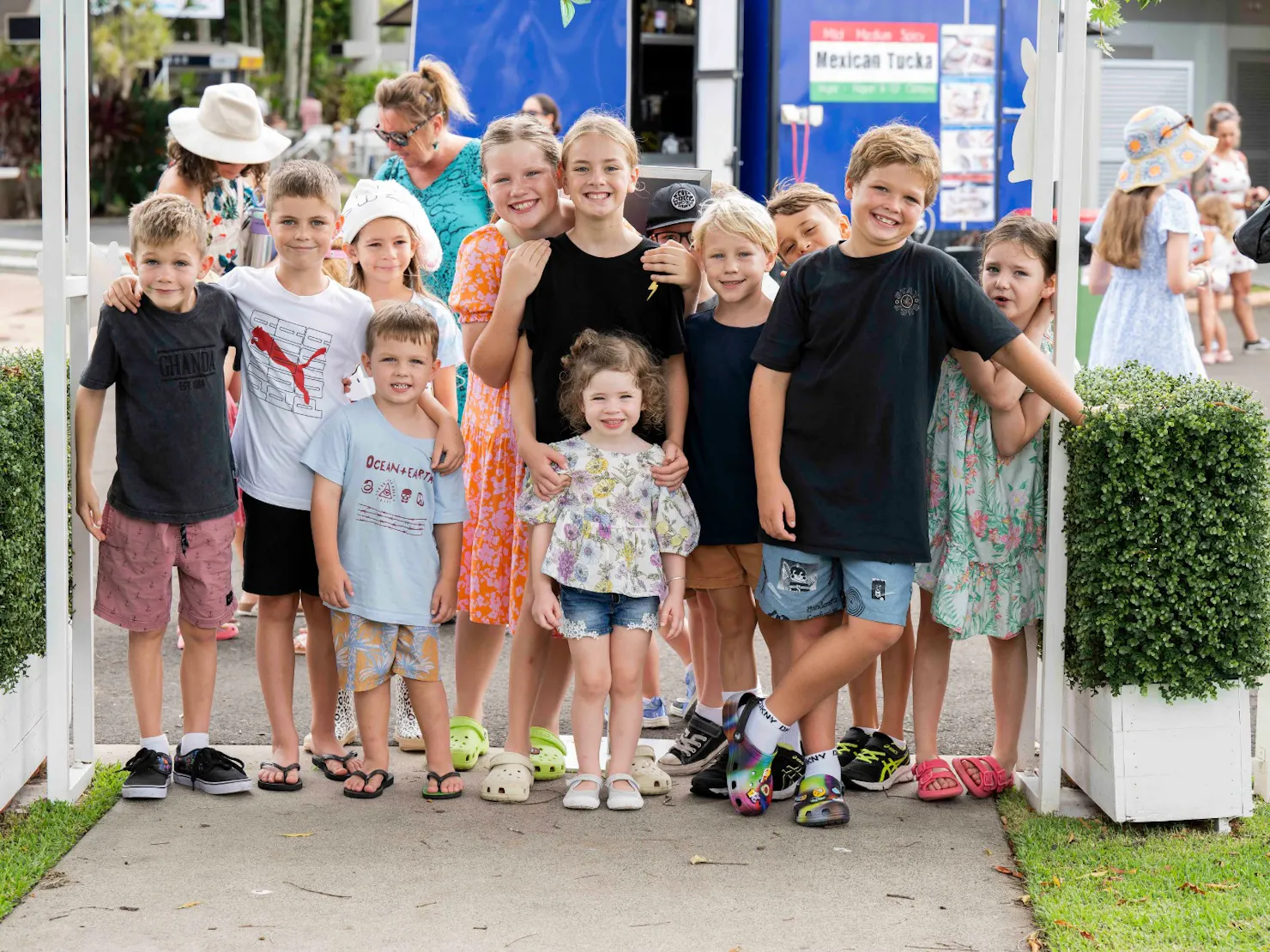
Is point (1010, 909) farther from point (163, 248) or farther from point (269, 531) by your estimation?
point (163, 248)

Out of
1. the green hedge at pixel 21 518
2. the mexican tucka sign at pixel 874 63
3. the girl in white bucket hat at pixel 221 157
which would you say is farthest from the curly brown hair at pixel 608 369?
the mexican tucka sign at pixel 874 63

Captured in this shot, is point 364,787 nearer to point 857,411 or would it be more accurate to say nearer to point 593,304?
point 593,304

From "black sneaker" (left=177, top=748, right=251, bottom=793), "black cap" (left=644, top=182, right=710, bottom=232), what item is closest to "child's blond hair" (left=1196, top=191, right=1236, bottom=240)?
"black cap" (left=644, top=182, right=710, bottom=232)

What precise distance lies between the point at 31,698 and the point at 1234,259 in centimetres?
1104

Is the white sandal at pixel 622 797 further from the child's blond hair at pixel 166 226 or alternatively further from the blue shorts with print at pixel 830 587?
the child's blond hair at pixel 166 226

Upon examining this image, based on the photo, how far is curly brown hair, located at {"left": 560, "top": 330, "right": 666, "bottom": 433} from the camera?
3861 mm

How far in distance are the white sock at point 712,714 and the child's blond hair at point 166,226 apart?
6.27ft

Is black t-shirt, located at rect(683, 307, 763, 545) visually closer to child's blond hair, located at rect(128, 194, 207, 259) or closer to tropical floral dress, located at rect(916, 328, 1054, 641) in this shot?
tropical floral dress, located at rect(916, 328, 1054, 641)

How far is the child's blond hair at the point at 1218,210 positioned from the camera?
12289mm

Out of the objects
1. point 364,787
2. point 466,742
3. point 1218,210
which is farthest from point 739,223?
point 1218,210

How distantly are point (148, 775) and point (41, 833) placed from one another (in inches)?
13.6

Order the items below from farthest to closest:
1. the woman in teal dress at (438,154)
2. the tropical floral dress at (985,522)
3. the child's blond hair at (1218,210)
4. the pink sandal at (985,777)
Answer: the child's blond hair at (1218,210)
the woman in teal dress at (438,154)
the pink sandal at (985,777)
the tropical floral dress at (985,522)

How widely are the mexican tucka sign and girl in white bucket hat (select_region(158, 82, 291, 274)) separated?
455 centimetres

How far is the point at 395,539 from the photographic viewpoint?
3.97 meters
